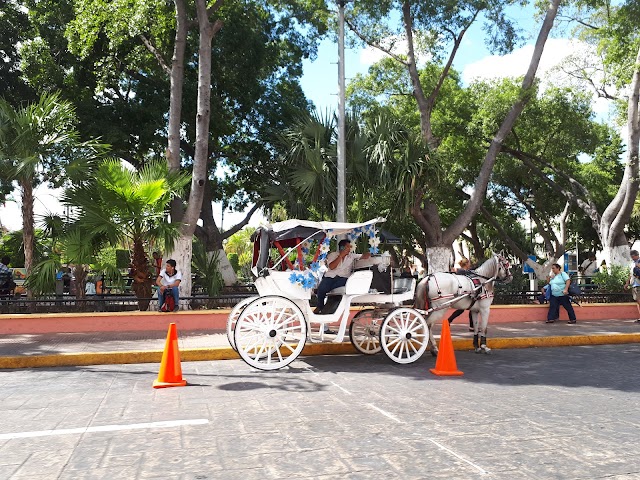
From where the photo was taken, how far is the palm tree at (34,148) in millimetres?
13727

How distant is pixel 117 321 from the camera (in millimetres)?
13039

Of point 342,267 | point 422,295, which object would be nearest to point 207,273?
point 342,267

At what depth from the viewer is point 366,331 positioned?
1041 centimetres

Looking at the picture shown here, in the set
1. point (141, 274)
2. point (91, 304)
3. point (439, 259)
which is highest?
point (439, 259)

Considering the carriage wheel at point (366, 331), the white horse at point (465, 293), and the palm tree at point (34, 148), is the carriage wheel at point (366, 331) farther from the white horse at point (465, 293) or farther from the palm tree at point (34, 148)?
the palm tree at point (34, 148)

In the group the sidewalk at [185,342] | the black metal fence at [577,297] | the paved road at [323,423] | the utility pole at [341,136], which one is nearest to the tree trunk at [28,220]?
the sidewalk at [185,342]

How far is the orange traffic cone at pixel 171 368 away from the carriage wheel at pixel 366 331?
11.4 ft

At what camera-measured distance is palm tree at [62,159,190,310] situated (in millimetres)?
13570

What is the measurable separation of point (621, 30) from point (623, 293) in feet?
27.8

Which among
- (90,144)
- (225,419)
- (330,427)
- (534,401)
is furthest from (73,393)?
(90,144)

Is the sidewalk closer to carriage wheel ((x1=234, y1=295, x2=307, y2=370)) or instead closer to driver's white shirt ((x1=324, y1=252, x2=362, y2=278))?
driver's white shirt ((x1=324, y1=252, x2=362, y2=278))

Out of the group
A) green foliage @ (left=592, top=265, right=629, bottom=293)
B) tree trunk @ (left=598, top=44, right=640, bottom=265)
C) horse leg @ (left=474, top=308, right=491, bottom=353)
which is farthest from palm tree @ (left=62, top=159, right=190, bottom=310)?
tree trunk @ (left=598, top=44, right=640, bottom=265)

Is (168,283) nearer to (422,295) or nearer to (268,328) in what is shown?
(268,328)

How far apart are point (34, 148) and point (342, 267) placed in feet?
27.6
